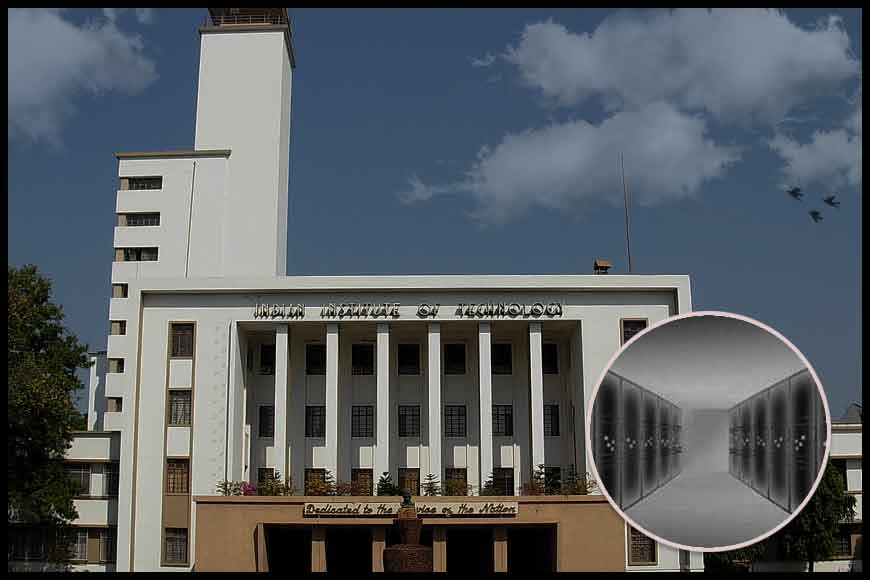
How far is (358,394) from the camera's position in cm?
3578

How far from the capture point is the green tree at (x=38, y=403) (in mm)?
32438

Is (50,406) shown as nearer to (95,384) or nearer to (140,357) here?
(140,357)

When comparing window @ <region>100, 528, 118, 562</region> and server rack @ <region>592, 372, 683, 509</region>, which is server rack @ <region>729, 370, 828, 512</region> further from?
window @ <region>100, 528, 118, 562</region>

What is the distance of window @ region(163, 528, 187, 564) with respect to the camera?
32031 mm

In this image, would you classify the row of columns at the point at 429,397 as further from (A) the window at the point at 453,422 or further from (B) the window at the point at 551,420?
(A) the window at the point at 453,422

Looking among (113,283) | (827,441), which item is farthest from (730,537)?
(113,283)


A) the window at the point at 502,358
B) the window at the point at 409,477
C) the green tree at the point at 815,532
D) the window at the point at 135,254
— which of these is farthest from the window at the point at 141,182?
the green tree at the point at 815,532

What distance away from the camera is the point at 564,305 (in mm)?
33219

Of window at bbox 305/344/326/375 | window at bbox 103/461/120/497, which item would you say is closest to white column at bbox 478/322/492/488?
window at bbox 305/344/326/375

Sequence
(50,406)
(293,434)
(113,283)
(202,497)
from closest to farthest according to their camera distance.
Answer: (202,497) → (50,406) → (293,434) → (113,283)

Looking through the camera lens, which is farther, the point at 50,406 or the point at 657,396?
the point at 50,406

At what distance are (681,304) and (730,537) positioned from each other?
25.2 meters

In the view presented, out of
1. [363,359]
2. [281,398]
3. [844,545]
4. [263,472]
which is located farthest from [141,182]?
[844,545]

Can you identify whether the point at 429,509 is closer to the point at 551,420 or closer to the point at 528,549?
the point at 528,549
